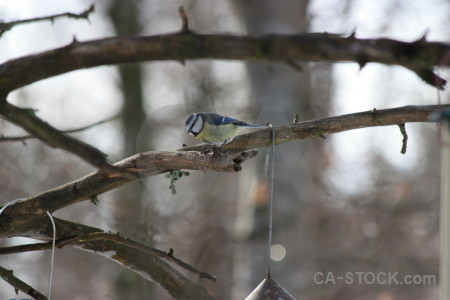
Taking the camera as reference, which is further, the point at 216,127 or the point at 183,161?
the point at 216,127

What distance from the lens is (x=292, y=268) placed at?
24.2 feet

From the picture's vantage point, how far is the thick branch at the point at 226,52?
4.90 feet

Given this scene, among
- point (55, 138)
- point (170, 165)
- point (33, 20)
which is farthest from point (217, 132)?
point (55, 138)

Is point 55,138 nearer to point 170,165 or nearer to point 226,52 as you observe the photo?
point 226,52

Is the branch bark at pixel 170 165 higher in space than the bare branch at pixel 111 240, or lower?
higher

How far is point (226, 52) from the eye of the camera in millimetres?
1619

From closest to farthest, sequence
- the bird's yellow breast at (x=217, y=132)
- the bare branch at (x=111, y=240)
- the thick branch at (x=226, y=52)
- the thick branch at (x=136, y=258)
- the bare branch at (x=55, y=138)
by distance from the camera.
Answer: the thick branch at (x=226, y=52) → the bare branch at (x=55, y=138) → the bare branch at (x=111, y=240) → the thick branch at (x=136, y=258) → the bird's yellow breast at (x=217, y=132)

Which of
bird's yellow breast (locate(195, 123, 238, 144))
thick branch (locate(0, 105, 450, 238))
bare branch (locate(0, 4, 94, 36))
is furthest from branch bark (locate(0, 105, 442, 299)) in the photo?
bird's yellow breast (locate(195, 123, 238, 144))

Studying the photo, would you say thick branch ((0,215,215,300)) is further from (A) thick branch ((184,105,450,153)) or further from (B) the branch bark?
(A) thick branch ((184,105,450,153))

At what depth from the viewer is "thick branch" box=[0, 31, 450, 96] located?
149 centimetres

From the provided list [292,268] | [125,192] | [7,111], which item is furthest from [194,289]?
[125,192]

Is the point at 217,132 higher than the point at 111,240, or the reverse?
the point at 217,132

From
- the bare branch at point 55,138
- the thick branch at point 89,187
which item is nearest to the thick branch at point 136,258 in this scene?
the thick branch at point 89,187

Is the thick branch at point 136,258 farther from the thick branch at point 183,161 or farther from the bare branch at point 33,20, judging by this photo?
the bare branch at point 33,20
